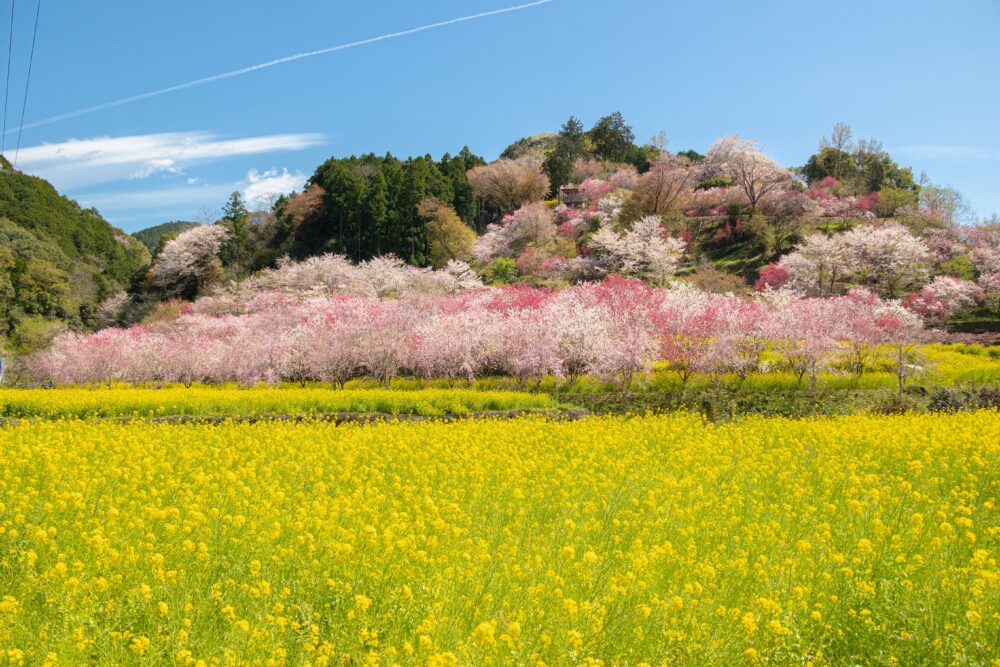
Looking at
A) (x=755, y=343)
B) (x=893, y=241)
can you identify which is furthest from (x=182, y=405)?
(x=893, y=241)

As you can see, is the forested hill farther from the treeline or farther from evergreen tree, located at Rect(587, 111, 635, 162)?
evergreen tree, located at Rect(587, 111, 635, 162)

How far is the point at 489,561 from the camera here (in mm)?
5520

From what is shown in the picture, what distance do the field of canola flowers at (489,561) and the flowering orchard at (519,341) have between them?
40.5 ft

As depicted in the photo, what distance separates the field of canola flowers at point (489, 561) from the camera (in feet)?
13.9

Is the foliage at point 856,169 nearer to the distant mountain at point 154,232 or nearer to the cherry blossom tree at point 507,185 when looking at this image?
the cherry blossom tree at point 507,185

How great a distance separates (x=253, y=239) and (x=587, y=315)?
1885 inches

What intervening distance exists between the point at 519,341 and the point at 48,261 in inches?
1892

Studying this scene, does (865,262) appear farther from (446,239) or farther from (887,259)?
(446,239)

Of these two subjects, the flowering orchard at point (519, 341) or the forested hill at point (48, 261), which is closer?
the flowering orchard at point (519, 341)

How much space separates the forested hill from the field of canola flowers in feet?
158

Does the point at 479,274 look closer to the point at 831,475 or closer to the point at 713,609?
the point at 831,475

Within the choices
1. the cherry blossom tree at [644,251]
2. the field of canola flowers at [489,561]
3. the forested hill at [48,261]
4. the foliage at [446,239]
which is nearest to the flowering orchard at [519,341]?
the cherry blossom tree at [644,251]

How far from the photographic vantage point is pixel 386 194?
2196 inches

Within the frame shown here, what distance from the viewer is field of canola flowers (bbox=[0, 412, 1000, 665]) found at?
4238 mm
